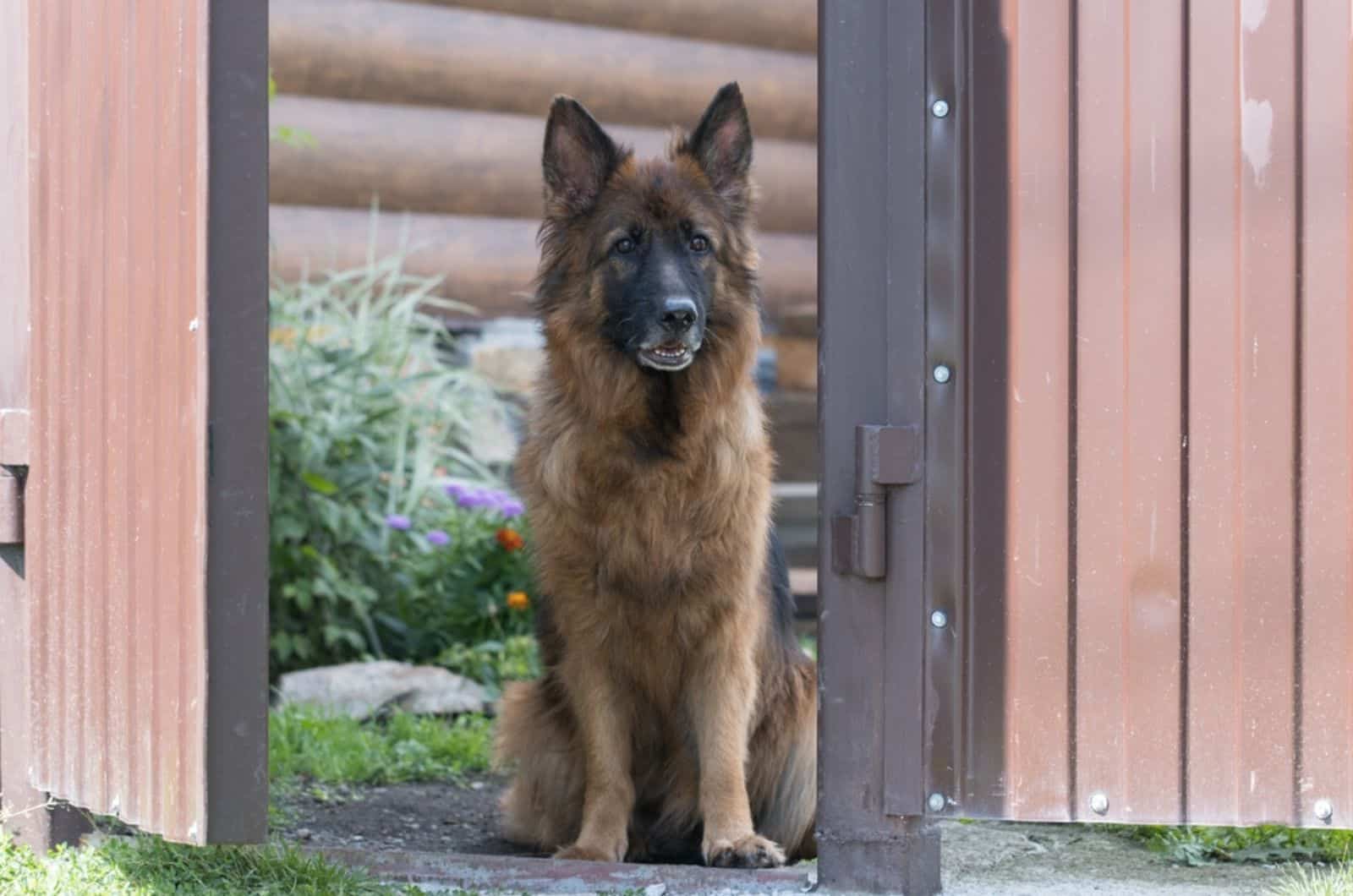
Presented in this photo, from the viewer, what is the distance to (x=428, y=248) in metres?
7.96

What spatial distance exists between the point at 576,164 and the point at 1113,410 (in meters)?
2.00

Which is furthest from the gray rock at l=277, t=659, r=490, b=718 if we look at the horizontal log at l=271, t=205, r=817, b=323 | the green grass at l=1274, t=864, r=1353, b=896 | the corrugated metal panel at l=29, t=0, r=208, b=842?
the green grass at l=1274, t=864, r=1353, b=896

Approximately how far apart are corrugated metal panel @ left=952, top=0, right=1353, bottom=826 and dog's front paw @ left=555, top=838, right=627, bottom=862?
1.25 meters

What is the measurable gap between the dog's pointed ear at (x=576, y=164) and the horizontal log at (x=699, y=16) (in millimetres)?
3873

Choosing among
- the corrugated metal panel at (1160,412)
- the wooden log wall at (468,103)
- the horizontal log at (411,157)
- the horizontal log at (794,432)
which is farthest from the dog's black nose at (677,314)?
the horizontal log at (794,432)

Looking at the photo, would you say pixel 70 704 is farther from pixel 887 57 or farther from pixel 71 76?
pixel 887 57

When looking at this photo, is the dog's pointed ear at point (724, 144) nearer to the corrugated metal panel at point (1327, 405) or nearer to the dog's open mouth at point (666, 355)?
the dog's open mouth at point (666, 355)

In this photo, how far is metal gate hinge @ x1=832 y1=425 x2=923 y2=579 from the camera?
3195mm

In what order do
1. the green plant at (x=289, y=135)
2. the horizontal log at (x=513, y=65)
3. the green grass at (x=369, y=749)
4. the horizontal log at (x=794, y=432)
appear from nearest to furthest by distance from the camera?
1. the green grass at (x=369, y=749)
2. the green plant at (x=289, y=135)
3. the horizontal log at (x=513, y=65)
4. the horizontal log at (x=794, y=432)

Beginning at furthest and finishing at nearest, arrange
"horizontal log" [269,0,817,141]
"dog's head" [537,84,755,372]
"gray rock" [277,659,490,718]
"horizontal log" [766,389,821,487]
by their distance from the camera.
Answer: "horizontal log" [766,389,821,487], "horizontal log" [269,0,817,141], "gray rock" [277,659,490,718], "dog's head" [537,84,755,372]

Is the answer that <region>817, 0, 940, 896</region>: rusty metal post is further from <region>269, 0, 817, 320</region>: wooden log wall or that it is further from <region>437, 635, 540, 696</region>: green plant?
<region>269, 0, 817, 320</region>: wooden log wall

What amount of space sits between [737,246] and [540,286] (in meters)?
0.62

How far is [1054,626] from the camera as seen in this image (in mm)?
3131

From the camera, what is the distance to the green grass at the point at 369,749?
17.1 feet
